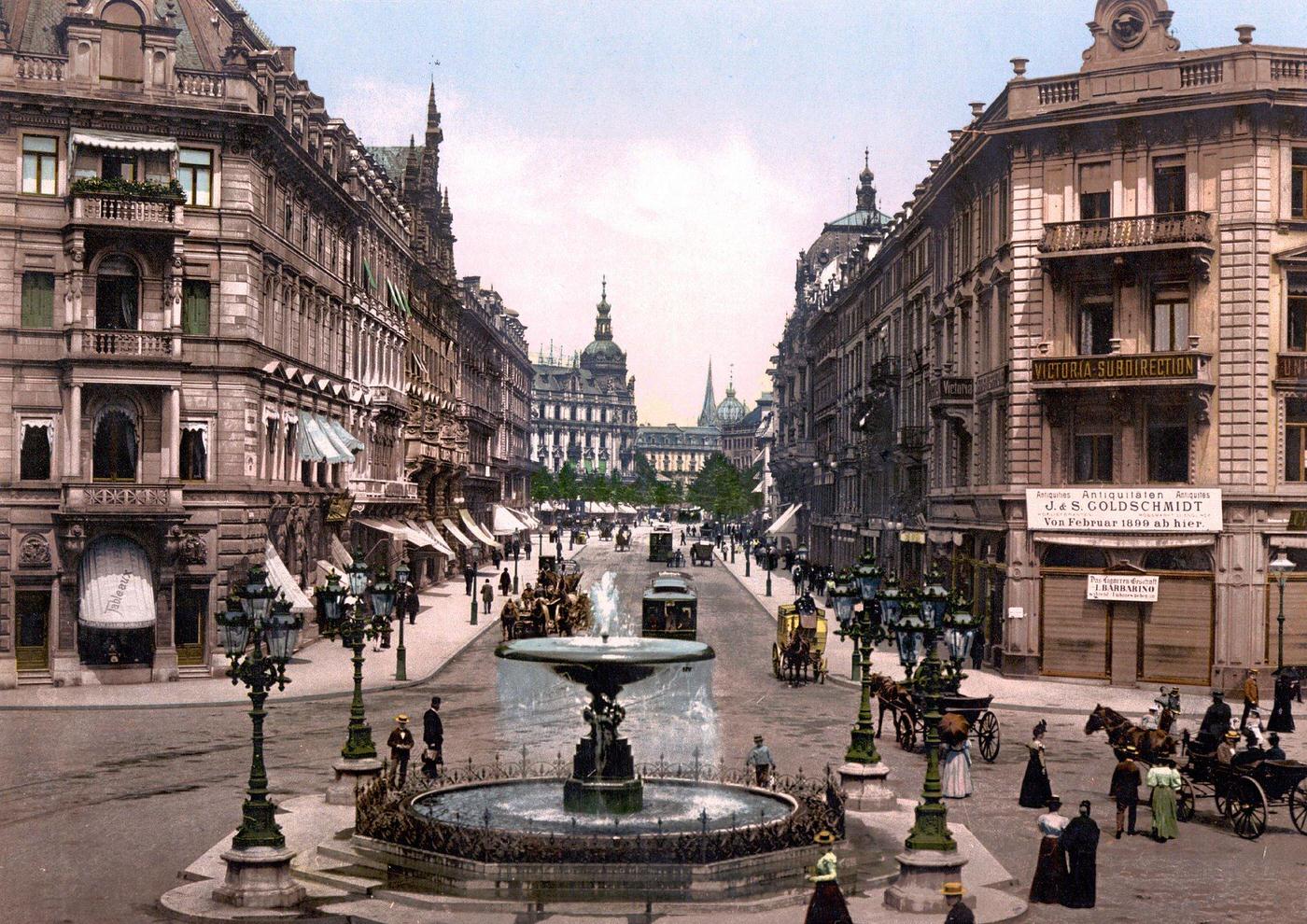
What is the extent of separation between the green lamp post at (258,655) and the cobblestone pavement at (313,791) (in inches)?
64.5

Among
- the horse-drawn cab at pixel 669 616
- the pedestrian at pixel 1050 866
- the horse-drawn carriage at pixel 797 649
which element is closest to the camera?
the pedestrian at pixel 1050 866

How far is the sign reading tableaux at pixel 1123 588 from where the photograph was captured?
129ft

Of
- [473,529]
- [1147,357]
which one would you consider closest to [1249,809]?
[1147,357]

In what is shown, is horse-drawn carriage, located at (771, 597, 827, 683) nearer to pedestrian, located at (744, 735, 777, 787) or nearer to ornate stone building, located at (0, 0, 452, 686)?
ornate stone building, located at (0, 0, 452, 686)

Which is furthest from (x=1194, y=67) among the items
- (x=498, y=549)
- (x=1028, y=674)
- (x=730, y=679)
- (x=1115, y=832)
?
(x=498, y=549)

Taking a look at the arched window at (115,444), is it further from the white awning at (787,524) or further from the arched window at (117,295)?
the white awning at (787,524)

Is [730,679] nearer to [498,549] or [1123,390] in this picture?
[1123,390]

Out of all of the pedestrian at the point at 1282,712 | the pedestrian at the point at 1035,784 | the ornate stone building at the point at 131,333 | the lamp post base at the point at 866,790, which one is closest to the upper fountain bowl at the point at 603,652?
the lamp post base at the point at 866,790

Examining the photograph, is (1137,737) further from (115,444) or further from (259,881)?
(115,444)

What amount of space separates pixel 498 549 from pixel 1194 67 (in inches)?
2439

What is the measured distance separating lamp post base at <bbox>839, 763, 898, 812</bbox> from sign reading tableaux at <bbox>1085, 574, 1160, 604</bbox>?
1749cm

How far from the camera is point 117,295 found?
39531 millimetres

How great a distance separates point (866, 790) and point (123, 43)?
29343 mm

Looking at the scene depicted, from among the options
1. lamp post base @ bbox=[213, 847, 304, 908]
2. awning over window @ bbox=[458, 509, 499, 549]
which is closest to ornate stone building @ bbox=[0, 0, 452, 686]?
lamp post base @ bbox=[213, 847, 304, 908]
